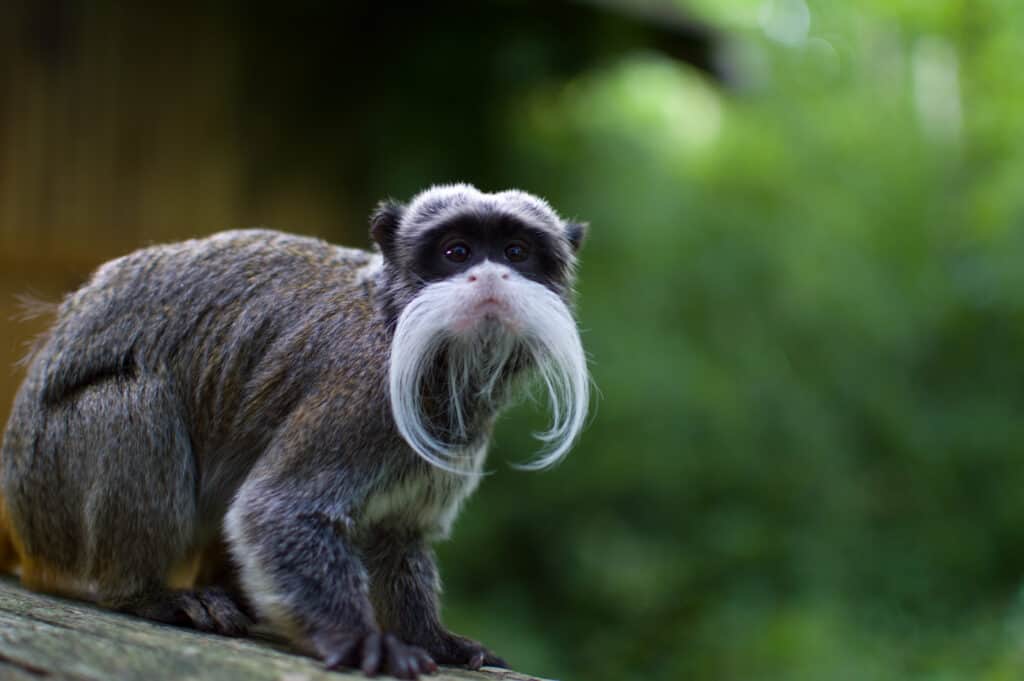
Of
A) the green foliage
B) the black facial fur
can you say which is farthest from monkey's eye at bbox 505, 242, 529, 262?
the green foliage

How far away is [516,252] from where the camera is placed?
133 inches

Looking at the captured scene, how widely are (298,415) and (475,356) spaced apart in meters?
0.61

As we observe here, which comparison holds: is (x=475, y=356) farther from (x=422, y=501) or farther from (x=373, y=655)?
(x=373, y=655)

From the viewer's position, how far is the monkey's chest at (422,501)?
136 inches

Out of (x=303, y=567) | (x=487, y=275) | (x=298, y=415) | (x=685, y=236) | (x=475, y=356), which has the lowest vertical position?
(x=303, y=567)

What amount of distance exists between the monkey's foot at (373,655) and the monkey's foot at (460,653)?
48 centimetres

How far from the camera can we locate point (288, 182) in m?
7.24

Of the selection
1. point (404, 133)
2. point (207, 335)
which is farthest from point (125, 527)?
point (404, 133)

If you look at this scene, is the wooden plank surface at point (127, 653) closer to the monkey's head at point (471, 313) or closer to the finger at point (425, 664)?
the finger at point (425, 664)

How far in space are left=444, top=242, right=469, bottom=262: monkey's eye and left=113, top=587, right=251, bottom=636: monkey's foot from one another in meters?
1.31

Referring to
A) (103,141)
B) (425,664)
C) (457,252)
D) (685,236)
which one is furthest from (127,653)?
(685,236)

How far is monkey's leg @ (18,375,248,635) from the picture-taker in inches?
138

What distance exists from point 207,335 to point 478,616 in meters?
4.58

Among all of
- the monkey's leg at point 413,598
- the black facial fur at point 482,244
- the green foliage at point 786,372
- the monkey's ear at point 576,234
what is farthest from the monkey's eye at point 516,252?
the green foliage at point 786,372
